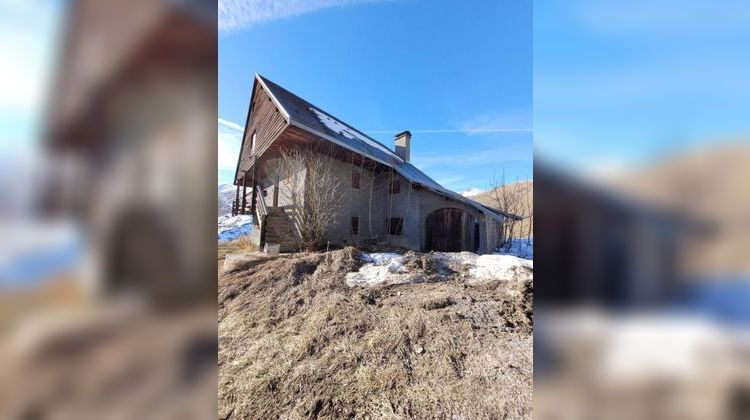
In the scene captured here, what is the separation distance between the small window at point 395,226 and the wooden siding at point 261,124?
4590 millimetres

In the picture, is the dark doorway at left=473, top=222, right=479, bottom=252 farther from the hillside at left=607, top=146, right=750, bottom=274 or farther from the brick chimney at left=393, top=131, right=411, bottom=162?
the hillside at left=607, top=146, right=750, bottom=274

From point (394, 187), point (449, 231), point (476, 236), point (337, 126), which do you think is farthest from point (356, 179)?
point (476, 236)

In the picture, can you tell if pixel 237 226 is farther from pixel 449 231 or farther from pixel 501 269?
pixel 501 269

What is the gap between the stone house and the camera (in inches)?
305

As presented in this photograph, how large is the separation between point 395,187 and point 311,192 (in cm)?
328

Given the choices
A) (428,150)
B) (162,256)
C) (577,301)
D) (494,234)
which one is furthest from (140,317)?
(494,234)

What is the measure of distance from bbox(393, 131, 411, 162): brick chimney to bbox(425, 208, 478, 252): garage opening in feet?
10.9

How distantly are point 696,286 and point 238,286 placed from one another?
16.6 feet

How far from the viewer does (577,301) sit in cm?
65

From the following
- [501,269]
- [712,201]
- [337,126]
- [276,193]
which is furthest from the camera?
[337,126]

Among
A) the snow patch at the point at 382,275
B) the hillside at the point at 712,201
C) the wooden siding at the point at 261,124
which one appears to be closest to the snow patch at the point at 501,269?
the snow patch at the point at 382,275

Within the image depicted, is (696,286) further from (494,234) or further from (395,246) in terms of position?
(494,234)

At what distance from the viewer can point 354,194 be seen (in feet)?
29.3

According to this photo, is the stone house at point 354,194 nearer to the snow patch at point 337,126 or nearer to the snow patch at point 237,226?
the snow patch at point 337,126
